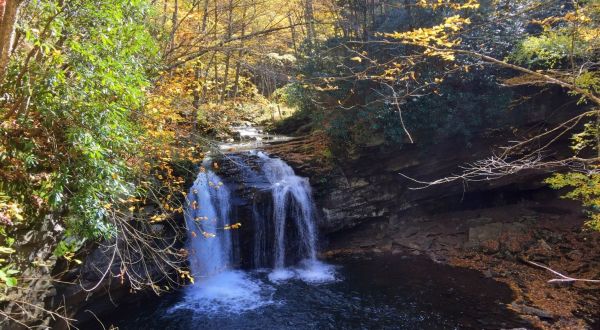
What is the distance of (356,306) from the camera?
9328 millimetres

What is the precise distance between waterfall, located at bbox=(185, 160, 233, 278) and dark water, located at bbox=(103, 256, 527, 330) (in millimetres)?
1107

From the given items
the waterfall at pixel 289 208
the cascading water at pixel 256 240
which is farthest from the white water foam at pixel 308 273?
the waterfall at pixel 289 208

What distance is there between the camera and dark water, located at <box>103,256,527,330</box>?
28.1ft

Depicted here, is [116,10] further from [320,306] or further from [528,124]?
[528,124]

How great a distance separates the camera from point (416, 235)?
1365 cm

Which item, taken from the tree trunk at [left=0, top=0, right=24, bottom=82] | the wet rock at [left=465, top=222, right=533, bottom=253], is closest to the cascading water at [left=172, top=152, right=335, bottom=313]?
the wet rock at [left=465, top=222, right=533, bottom=253]

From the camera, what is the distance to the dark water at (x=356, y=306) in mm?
8555

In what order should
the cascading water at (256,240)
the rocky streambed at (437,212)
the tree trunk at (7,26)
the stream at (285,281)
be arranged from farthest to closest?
the rocky streambed at (437,212) → the cascading water at (256,240) → the stream at (285,281) → the tree trunk at (7,26)

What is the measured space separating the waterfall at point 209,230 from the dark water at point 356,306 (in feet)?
3.63

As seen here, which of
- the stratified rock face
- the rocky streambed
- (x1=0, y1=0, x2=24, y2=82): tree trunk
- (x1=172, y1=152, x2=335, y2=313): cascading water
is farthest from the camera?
the stratified rock face

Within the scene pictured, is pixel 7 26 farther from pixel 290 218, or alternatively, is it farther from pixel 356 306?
pixel 290 218

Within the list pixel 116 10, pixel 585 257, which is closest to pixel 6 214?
pixel 116 10

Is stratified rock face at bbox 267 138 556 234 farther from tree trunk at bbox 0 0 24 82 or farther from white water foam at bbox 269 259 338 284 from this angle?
tree trunk at bbox 0 0 24 82

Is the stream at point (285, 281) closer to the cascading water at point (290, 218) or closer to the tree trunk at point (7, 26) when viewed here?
the cascading water at point (290, 218)
